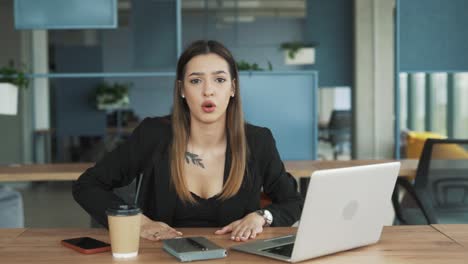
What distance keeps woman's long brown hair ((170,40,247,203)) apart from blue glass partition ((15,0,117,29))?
8.59ft

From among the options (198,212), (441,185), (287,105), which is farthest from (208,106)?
(287,105)

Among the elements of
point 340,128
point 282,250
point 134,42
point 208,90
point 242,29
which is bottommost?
point 340,128

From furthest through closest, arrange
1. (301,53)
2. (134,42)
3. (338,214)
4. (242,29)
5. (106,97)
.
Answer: (242,29) → (301,53) → (106,97) → (134,42) → (338,214)

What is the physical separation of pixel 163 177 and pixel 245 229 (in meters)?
0.48

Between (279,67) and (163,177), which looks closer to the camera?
(163,177)

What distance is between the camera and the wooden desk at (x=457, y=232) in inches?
69.3

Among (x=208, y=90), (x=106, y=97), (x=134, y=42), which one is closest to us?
(x=208, y=90)

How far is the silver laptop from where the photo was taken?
1462 millimetres

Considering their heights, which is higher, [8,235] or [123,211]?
[123,211]

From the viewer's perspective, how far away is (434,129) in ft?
38.6

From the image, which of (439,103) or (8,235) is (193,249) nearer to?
(8,235)

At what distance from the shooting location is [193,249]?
155cm

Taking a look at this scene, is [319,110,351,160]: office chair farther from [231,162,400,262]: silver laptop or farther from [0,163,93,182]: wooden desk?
[231,162,400,262]: silver laptop

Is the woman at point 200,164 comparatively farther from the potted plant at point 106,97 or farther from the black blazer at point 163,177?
the potted plant at point 106,97
